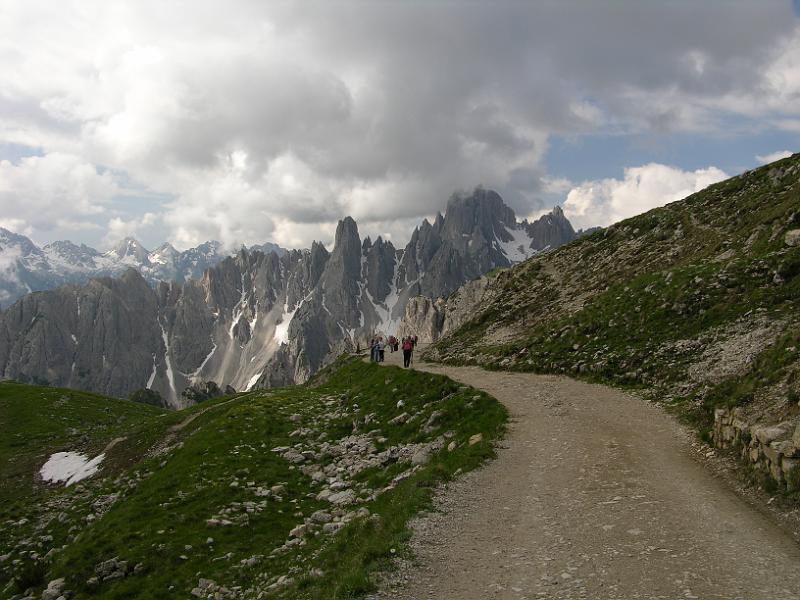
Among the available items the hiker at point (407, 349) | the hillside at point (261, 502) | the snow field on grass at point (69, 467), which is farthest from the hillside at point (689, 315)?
the snow field on grass at point (69, 467)

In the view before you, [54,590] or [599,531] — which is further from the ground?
[599,531]

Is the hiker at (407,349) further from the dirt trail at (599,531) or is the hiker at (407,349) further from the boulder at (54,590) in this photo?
the boulder at (54,590)

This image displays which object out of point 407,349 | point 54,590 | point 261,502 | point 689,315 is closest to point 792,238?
point 689,315

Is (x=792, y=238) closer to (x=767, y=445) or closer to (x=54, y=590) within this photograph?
(x=767, y=445)

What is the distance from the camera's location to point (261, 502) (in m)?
20.7

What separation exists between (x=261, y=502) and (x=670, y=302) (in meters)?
27.7

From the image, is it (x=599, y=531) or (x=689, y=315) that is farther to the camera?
(x=689, y=315)

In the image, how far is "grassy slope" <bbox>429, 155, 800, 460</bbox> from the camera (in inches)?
909

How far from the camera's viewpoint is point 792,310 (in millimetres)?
24344

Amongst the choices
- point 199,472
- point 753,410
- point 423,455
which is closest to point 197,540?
point 199,472

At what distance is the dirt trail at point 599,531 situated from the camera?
9961 millimetres

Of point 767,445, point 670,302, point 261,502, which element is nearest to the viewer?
point 767,445

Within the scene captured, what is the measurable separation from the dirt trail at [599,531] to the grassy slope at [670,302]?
4.30 metres

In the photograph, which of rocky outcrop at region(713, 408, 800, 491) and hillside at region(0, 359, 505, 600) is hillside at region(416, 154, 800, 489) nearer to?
rocky outcrop at region(713, 408, 800, 491)
